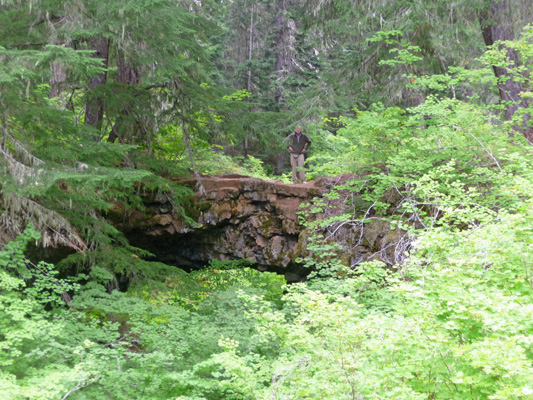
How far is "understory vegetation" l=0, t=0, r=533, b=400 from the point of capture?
3.13 m

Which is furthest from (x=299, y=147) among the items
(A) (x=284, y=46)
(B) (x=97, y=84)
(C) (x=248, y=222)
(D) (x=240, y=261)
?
(A) (x=284, y=46)

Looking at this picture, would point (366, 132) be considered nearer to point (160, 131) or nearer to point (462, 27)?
point (462, 27)

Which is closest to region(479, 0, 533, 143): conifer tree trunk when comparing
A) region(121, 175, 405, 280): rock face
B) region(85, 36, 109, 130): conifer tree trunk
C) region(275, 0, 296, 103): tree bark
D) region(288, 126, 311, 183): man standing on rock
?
region(121, 175, 405, 280): rock face

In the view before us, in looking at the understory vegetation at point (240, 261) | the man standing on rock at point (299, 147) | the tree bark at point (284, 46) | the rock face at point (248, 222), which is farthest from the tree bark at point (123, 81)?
the tree bark at point (284, 46)

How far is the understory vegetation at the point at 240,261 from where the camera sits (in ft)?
10.3

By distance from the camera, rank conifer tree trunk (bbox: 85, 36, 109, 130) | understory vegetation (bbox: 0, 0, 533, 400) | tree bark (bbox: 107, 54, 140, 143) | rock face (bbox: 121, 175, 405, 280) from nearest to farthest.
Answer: understory vegetation (bbox: 0, 0, 533, 400) → conifer tree trunk (bbox: 85, 36, 109, 130) → tree bark (bbox: 107, 54, 140, 143) → rock face (bbox: 121, 175, 405, 280)

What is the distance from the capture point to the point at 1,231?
20.5ft

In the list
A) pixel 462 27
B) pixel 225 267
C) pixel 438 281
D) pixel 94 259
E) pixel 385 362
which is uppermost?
pixel 462 27

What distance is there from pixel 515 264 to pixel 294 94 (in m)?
15.4

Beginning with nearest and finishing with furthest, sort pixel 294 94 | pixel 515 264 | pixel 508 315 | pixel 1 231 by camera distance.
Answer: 1. pixel 508 315
2. pixel 515 264
3. pixel 1 231
4. pixel 294 94

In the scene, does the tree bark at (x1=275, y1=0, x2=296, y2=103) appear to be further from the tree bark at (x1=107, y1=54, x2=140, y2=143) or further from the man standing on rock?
the tree bark at (x1=107, y1=54, x2=140, y2=143)

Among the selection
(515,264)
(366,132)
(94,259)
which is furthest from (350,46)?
(515,264)

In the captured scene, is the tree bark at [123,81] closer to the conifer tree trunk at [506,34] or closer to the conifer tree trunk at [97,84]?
the conifer tree trunk at [97,84]

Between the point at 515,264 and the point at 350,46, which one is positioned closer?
the point at 515,264
